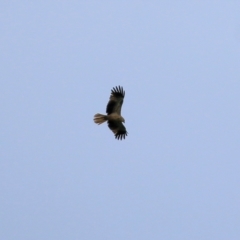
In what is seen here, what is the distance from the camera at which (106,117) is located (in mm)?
49531

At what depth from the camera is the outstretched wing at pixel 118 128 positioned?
5016 centimetres

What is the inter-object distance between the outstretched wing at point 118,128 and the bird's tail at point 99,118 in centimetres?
57

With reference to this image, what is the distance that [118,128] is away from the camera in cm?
5062

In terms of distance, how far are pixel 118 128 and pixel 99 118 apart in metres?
1.58

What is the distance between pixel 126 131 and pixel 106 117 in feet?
6.29

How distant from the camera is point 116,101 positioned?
4997cm

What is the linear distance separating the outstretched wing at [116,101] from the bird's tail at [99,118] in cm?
44

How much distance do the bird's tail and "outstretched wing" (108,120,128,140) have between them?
0.57 meters

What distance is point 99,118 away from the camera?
162 ft

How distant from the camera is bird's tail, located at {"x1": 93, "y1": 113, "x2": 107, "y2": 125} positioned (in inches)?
1940

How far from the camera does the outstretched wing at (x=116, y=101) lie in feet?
164

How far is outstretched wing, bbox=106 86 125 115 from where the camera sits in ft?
164

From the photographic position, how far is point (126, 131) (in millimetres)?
51062

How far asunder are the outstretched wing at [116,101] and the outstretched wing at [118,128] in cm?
54
